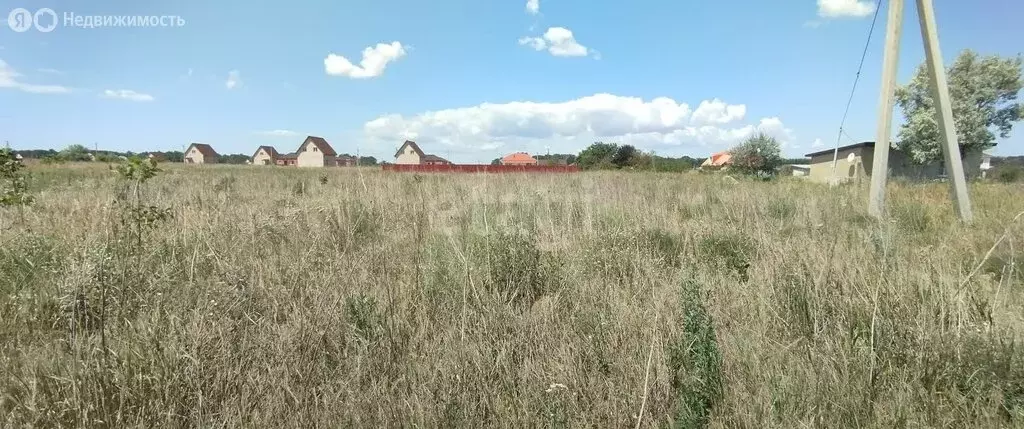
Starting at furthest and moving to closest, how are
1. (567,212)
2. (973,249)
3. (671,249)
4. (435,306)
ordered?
(567,212) < (671,249) < (973,249) < (435,306)

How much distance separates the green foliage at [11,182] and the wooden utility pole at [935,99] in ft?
30.0

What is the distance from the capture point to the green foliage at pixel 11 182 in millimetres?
3195

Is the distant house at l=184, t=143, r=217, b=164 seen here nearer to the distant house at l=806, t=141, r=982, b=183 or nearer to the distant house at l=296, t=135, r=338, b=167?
the distant house at l=296, t=135, r=338, b=167

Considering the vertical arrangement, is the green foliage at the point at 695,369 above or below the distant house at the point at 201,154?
A: below

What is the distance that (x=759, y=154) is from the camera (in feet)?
172

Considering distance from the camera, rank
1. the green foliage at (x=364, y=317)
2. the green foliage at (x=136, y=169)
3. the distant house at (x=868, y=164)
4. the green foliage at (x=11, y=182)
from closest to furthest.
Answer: the green foliage at (x=364, y=317) < the green foliage at (x=136, y=169) < the green foliage at (x=11, y=182) < the distant house at (x=868, y=164)

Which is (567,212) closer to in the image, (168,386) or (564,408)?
(564,408)

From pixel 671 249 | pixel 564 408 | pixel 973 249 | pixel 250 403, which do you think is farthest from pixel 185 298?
pixel 973 249

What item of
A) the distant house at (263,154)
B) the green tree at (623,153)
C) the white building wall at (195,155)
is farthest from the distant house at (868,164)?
the white building wall at (195,155)

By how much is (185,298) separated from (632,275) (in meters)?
3.10

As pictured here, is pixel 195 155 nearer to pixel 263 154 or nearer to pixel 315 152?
pixel 263 154

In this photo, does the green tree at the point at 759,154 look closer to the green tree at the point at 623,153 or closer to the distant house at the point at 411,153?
the green tree at the point at 623,153

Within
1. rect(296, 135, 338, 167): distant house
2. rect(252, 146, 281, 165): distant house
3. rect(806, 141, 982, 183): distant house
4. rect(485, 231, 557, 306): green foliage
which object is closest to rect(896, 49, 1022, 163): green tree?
rect(806, 141, 982, 183): distant house

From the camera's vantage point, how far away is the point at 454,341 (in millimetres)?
2453
